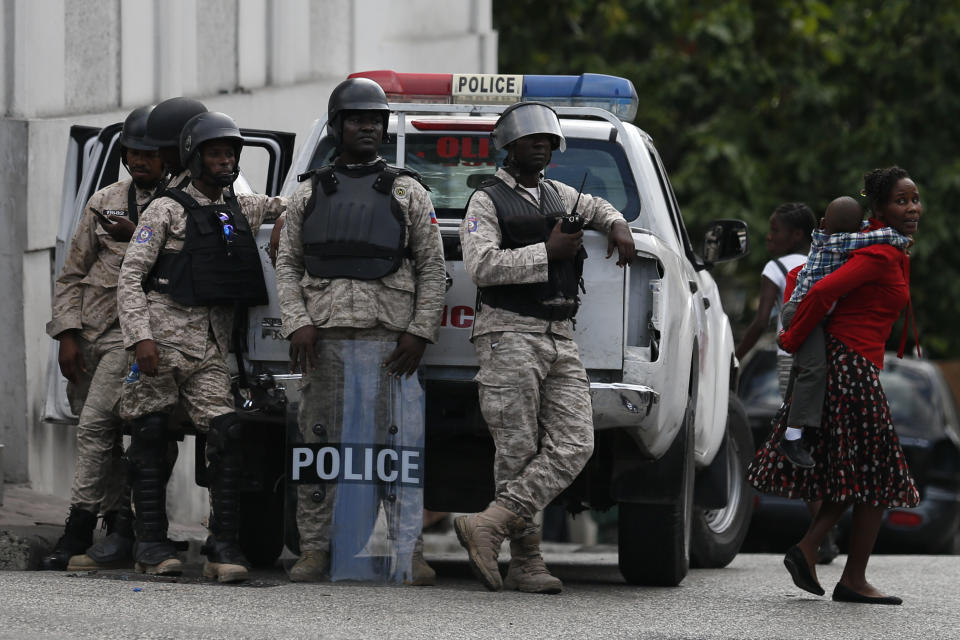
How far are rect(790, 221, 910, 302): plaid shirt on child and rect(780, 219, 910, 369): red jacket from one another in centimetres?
3

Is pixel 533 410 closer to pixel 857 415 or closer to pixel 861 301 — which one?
pixel 857 415

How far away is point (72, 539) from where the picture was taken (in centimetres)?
755

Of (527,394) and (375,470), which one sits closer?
(527,394)

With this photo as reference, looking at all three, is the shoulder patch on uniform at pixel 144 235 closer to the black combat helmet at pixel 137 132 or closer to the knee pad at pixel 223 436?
the black combat helmet at pixel 137 132

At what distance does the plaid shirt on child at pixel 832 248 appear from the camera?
7215 mm

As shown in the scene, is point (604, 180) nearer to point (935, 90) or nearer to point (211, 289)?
point (211, 289)

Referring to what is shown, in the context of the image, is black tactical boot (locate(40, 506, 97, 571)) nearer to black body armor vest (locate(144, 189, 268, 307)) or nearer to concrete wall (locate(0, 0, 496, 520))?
black body armor vest (locate(144, 189, 268, 307))

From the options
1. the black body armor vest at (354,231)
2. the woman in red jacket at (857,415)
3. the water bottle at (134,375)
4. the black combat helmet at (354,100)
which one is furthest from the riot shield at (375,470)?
the woman in red jacket at (857,415)

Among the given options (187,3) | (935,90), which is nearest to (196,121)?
(187,3)

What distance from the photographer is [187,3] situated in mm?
13859

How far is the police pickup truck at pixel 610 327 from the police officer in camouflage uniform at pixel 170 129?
47 centimetres

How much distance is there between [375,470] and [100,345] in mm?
1314

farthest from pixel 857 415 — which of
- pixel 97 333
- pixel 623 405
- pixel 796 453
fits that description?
pixel 97 333

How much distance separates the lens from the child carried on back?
719 cm
